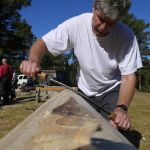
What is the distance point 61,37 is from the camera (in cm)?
405

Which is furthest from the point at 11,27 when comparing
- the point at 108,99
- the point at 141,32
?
the point at 108,99

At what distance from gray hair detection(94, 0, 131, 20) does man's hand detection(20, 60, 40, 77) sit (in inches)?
24.3

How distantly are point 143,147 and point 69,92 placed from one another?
24.4ft

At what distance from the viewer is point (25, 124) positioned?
91.0 inches

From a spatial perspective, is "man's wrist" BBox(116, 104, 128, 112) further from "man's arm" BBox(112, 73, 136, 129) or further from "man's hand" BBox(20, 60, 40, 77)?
"man's hand" BBox(20, 60, 40, 77)

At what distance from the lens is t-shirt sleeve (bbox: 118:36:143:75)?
3992 millimetres

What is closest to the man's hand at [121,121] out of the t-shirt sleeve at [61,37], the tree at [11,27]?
the t-shirt sleeve at [61,37]

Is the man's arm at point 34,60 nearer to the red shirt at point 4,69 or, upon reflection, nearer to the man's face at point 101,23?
the man's face at point 101,23

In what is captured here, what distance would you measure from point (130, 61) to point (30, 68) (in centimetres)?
99

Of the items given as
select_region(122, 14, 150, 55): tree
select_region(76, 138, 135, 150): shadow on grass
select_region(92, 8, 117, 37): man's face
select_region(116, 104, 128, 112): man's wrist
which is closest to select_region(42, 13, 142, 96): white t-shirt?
select_region(92, 8, 117, 37): man's face

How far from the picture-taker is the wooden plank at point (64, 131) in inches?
72.2

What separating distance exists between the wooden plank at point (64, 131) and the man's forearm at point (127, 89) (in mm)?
1180

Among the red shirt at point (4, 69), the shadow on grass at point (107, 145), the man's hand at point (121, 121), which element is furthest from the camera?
the red shirt at point (4, 69)

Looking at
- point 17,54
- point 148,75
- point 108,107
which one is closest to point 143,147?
point 108,107
